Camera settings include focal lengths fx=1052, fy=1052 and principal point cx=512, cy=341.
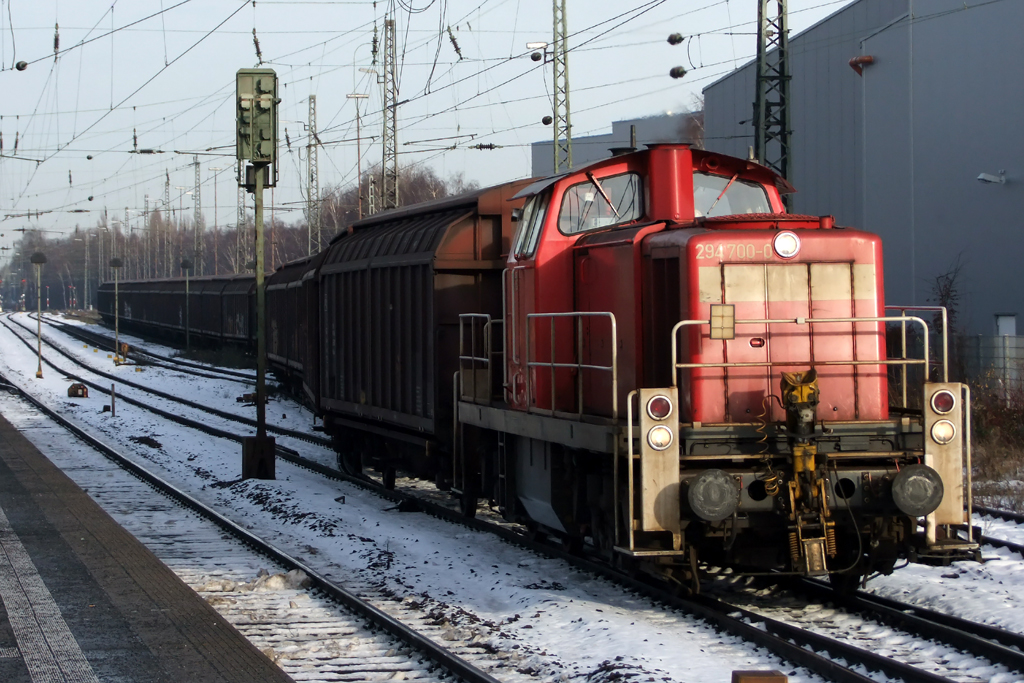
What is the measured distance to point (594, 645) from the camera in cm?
684

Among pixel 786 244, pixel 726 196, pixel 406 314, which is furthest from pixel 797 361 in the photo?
pixel 406 314

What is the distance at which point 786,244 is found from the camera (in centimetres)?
742

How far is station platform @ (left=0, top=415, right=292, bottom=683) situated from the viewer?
6.48 m

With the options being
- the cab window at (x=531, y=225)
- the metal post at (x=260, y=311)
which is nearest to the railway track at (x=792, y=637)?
the cab window at (x=531, y=225)

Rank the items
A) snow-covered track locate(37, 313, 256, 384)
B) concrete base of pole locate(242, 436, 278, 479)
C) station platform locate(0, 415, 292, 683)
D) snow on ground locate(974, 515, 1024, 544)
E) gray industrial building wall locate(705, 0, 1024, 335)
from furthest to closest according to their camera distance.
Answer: snow-covered track locate(37, 313, 256, 384)
gray industrial building wall locate(705, 0, 1024, 335)
concrete base of pole locate(242, 436, 278, 479)
snow on ground locate(974, 515, 1024, 544)
station platform locate(0, 415, 292, 683)

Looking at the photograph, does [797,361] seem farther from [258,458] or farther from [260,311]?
[260,311]

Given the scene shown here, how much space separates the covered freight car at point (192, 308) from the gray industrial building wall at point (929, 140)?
66.4 ft

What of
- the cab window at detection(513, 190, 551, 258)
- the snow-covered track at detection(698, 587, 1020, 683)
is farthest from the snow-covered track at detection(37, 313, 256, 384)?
the snow-covered track at detection(698, 587, 1020, 683)

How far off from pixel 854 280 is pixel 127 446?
15880 millimetres

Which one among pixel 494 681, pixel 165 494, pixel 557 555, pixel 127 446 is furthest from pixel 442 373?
pixel 127 446

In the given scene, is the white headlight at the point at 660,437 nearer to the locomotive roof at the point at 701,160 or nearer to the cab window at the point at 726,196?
the cab window at the point at 726,196

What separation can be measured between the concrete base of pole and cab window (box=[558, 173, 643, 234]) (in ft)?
25.4

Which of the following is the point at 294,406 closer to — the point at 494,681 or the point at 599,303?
the point at 599,303

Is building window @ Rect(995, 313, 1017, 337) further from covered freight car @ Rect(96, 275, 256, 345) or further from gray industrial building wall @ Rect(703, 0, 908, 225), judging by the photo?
covered freight car @ Rect(96, 275, 256, 345)
